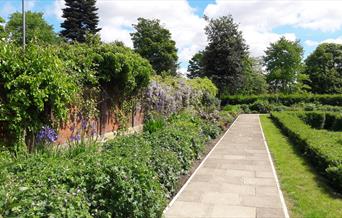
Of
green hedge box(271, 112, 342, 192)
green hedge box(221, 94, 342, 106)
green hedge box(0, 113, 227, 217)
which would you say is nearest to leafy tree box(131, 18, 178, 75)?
green hedge box(221, 94, 342, 106)

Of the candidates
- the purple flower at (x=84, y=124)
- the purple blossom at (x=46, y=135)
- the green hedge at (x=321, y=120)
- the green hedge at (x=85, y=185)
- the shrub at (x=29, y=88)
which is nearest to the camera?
the green hedge at (x=85, y=185)

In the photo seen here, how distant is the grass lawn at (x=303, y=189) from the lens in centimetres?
546

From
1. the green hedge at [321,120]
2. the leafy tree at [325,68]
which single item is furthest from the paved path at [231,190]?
the leafy tree at [325,68]

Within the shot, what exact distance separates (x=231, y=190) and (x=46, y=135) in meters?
3.47

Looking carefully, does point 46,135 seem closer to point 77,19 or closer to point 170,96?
point 170,96

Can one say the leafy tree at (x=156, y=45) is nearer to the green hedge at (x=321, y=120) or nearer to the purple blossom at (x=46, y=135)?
the green hedge at (x=321, y=120)

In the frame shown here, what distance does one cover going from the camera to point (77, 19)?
45.1 metres

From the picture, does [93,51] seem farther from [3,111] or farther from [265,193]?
[265,193]

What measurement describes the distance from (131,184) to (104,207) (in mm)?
442

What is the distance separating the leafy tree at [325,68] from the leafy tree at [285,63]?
6510 millimetres

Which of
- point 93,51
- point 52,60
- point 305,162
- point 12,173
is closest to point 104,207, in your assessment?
point 12,173

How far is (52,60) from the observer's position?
616 centimetres

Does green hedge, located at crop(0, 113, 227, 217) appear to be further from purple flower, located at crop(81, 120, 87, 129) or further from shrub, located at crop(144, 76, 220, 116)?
shrub, located at crop(144, 76, 220, 116)

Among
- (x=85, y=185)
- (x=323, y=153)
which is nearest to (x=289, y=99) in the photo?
(x=323, y=153)
